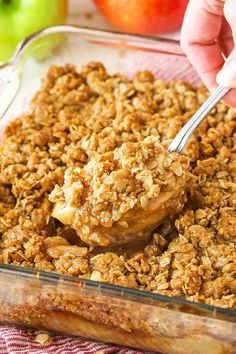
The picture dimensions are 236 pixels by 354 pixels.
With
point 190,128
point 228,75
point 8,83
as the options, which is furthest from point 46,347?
point 8,83

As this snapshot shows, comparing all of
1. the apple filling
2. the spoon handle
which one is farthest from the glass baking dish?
the spoon handle

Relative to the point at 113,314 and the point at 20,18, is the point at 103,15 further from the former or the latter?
the point at 113,314

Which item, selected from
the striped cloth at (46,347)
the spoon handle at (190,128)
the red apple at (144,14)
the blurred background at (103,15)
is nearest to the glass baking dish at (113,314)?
the striped cloth at (46,347)

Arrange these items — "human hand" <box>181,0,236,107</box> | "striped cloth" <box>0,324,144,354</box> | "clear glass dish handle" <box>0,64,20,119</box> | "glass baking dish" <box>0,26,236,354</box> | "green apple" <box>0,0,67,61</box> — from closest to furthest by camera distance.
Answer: "glass baking dish" <box>0,26,236,354</box> → "striped cloth" <box>0,324,144,354</box> → "human hand" <box>181,0,236,107</box> → "clear glass dish handle" <box>0,64,20,119</box> → "green apple" <box>0,0,67,61</box>

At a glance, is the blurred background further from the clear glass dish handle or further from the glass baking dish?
the glass baking dish

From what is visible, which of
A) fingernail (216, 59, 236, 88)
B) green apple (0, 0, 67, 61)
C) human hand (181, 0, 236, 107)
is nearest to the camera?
fingernail (216, 59, 236, 88)

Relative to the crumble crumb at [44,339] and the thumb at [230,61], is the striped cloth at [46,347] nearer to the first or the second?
the crumble crumb at [44,339]
